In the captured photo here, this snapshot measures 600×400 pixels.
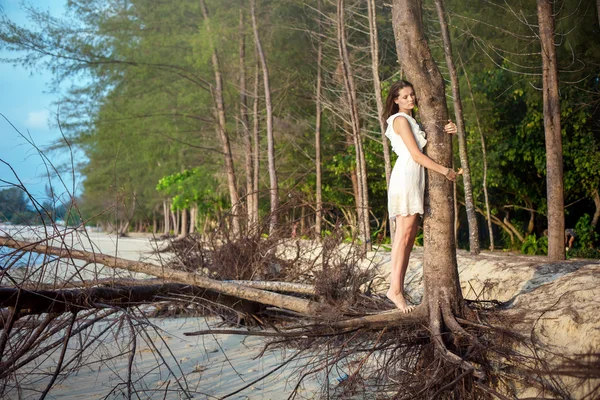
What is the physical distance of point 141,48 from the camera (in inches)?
788

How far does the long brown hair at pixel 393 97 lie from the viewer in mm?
5176

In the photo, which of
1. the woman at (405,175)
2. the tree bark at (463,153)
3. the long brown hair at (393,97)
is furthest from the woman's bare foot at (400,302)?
the tree bark at (463,153)

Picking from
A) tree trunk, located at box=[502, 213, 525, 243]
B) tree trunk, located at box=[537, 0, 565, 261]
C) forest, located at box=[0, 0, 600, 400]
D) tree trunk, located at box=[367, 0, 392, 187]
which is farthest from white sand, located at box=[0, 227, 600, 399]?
tree trunk, located at box=[502, 213, 525, 243]

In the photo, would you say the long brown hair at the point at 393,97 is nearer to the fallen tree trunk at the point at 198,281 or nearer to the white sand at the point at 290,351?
the white sand at the point at 290,351

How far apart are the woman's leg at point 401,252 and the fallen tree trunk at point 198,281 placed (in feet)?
2.01

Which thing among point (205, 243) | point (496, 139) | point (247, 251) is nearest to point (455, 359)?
point (247, 251)

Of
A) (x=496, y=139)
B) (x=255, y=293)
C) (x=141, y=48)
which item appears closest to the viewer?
(x=255, y=293)

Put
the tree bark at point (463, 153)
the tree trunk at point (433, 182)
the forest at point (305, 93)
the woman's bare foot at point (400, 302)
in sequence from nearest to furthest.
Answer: the tree trunk at point (433, 182) → the woman's bare foot at point (400, 302) → the tree bark at point (463, 153) → the forest at point (305, 93)

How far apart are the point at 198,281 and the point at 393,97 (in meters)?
2.58

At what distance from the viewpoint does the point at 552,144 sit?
9.12 meters

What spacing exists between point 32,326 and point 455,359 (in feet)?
11.3

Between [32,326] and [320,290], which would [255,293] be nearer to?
[320,290]

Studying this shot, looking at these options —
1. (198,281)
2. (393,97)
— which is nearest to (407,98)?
(393,97)

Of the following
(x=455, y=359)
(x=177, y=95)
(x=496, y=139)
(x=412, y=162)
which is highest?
(x=177, y=95)
